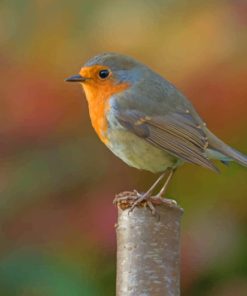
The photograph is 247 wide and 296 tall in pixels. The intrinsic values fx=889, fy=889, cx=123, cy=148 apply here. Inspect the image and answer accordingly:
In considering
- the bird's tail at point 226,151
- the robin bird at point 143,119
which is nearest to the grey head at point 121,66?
the robin bird at point 143,119

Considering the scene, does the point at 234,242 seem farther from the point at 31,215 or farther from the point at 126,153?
the point at 126,153

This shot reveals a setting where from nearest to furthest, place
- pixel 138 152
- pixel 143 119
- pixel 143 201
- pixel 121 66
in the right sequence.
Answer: pixel 143 201 < pixel 138 152 < pixel 143 119 < pixel 121 66

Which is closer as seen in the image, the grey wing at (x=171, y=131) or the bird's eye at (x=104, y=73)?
the grey wing at (x=171, y=131)

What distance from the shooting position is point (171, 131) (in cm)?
313

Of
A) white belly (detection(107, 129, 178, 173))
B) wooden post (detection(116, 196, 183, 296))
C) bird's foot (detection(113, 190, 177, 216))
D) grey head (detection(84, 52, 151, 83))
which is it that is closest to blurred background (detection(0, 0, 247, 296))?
grey head (detection(84, 52, 151, 83))

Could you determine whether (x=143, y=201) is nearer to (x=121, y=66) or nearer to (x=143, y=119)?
(x=143, y=119)

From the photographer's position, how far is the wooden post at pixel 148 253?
1.94m

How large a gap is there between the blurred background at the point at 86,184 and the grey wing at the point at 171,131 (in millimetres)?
858

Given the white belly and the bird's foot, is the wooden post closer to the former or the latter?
the bird's foot

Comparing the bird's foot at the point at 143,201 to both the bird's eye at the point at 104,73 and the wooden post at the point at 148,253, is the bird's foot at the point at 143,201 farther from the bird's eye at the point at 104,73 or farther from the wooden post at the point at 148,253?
the bird's eye at the point at 104,73

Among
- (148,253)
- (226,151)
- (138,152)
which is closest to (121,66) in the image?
(138,152)

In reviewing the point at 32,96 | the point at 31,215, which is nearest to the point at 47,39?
the point at 32,96

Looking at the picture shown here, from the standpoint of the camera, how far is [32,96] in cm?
428

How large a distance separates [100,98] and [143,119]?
18 cm
